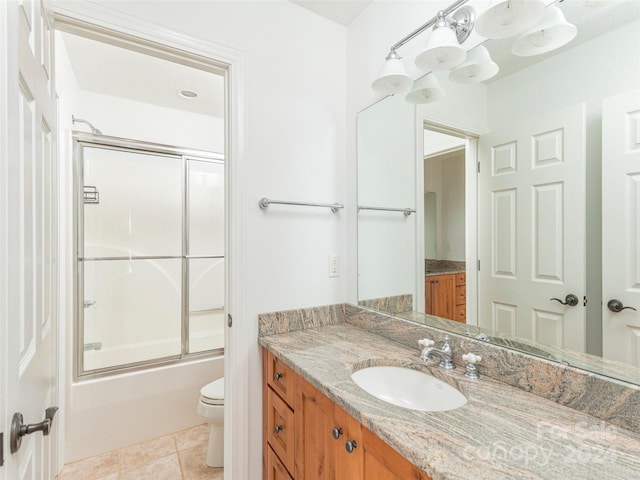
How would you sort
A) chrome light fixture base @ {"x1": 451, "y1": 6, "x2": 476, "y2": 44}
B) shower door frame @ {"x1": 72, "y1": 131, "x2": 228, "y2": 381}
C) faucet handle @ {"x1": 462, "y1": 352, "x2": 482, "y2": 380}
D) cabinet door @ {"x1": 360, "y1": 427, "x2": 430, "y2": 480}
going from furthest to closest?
Result: shower door frame @ {"x1": 72, "y1": 131, "x2": 228, "y2": 381} < chrome light fixture base @ {"x1": 451, "y1": 6, "x2": 476, "y2": 44} < faucet handle @ {"x1": 462, "y1": 352, "x2": 482, "y2": 380} < cabinet door @ {"x1": 360, "y1": 427, "x2": 430, "y2": 480}

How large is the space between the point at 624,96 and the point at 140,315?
305 centimetres

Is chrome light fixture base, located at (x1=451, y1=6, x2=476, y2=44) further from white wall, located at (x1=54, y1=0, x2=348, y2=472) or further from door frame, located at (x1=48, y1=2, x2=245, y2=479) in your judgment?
door frame, located at (x1=48, y1=2, x2=245, y2=479)

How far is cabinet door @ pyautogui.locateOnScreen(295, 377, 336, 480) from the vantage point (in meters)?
0.97

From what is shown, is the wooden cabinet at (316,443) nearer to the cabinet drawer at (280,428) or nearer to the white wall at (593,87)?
the cabinet drawer at (280,428)

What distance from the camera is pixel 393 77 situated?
4.20 ft

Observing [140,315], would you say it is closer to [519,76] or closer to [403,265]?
[403,265]

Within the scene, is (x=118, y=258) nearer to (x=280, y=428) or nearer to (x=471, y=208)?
(x=280, y=428)

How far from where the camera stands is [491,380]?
100 centimetres

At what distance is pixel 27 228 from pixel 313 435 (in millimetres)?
995

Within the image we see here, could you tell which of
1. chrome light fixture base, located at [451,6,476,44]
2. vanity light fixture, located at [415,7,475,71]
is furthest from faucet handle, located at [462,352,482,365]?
chrome light fixture base, located at [451,6,476,44]

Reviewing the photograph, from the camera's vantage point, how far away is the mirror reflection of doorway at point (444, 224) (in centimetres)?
122

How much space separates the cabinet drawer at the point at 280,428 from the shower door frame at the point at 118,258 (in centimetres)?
129

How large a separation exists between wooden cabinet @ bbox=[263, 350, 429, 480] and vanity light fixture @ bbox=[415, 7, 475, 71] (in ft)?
3.95

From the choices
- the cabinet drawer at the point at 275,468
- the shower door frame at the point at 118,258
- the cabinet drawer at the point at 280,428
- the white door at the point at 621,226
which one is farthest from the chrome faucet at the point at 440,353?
the shower door frame at the point at 118,258
